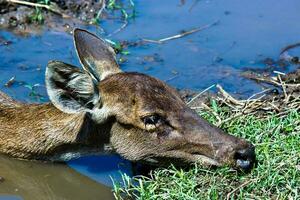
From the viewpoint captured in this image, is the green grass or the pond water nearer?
the green grass

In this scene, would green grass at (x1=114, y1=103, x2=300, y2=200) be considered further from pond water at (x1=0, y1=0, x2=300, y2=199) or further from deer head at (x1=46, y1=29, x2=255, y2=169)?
pond water at (x1=0, y1=0, x2=300, y2=199)

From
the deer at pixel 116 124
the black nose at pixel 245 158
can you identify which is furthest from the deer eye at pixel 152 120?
the black nose at pixel 245 158

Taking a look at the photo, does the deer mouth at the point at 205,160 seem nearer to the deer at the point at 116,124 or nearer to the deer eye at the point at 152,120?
the deer at the point at 116,124

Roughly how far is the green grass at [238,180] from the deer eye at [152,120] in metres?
0.47

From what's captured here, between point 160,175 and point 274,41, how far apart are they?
389cm

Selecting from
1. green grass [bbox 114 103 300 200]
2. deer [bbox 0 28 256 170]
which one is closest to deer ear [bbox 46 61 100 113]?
deer [bbox 0 28 256 170]

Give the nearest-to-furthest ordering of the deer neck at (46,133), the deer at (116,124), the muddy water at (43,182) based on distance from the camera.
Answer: the deer at (116,124)
the deer neck at (46,133)
the muddy water at (43,182)

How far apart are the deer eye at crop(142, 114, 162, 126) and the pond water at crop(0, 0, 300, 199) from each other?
3.01 ft

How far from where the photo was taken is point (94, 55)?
8.80 metres

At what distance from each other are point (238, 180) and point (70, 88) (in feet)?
5.54

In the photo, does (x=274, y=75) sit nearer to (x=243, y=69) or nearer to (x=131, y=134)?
(x=243, y=69)

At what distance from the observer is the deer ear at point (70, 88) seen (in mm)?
7926

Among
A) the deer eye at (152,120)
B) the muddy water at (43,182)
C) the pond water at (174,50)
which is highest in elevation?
the deer eye at (152,120)

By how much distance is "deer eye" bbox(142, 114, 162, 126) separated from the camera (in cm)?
803
